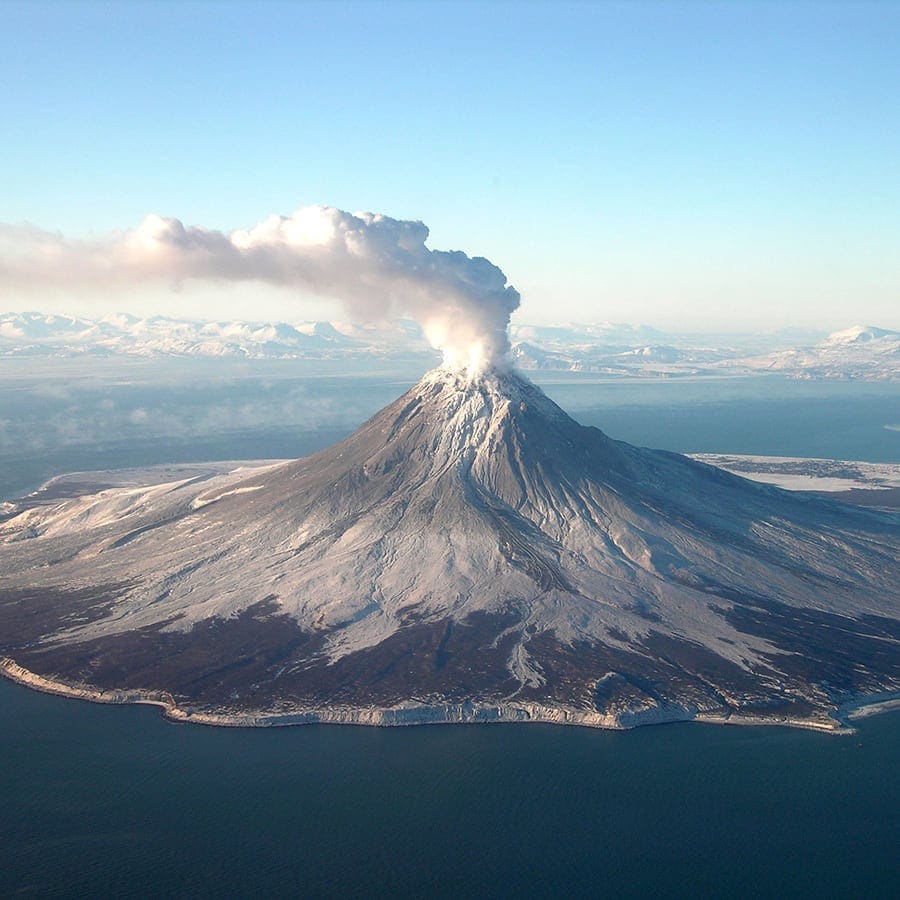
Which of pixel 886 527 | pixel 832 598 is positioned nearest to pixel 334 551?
pixel 832 598

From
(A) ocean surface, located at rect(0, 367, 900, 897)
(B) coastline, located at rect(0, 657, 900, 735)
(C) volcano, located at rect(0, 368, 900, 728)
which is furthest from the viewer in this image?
(C) volcano, located at rect(0, 368, 900, 728)

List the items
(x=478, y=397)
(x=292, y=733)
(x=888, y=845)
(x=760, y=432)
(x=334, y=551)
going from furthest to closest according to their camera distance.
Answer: (x=760, y=432), (x=478, y=397), (x=334, y=551), (x=292, y=733), (x=888, y=845)

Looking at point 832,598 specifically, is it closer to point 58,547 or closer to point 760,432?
point 58,547

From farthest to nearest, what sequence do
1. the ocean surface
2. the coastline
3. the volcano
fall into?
1. the volcano
2. the coastline
3. the ocean surface

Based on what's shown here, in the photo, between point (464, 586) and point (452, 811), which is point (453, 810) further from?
point (464, 586)

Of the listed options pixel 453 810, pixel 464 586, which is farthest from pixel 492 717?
pixel 464 586
